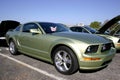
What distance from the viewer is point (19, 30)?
6.70 metres

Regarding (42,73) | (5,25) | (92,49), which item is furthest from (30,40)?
(5,25)

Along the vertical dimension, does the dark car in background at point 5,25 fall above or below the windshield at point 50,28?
below

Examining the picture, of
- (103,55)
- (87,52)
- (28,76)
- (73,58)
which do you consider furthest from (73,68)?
(28,76)

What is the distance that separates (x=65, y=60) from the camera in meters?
4.51

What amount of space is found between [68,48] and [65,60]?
42 centimetres

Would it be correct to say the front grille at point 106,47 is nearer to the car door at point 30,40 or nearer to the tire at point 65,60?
the tire at point 65,60

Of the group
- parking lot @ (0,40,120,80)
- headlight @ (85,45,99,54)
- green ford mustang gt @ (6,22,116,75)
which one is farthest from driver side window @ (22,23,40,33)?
headlight @ (85,45,99,54)

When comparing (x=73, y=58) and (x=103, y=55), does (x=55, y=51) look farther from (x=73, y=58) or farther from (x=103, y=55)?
(x=103, y=55)

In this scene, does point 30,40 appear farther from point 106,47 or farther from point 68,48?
point 106,47

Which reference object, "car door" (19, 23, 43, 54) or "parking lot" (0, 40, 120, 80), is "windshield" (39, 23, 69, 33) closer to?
"car door" (19, 23, 43, 54)

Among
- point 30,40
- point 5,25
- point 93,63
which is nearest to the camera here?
point 93,63

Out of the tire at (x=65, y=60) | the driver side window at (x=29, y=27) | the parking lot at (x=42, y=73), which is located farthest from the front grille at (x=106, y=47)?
the driver side window at (x=29, y=27)

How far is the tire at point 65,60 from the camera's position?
4.15 metres

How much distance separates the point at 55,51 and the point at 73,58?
0.73m
